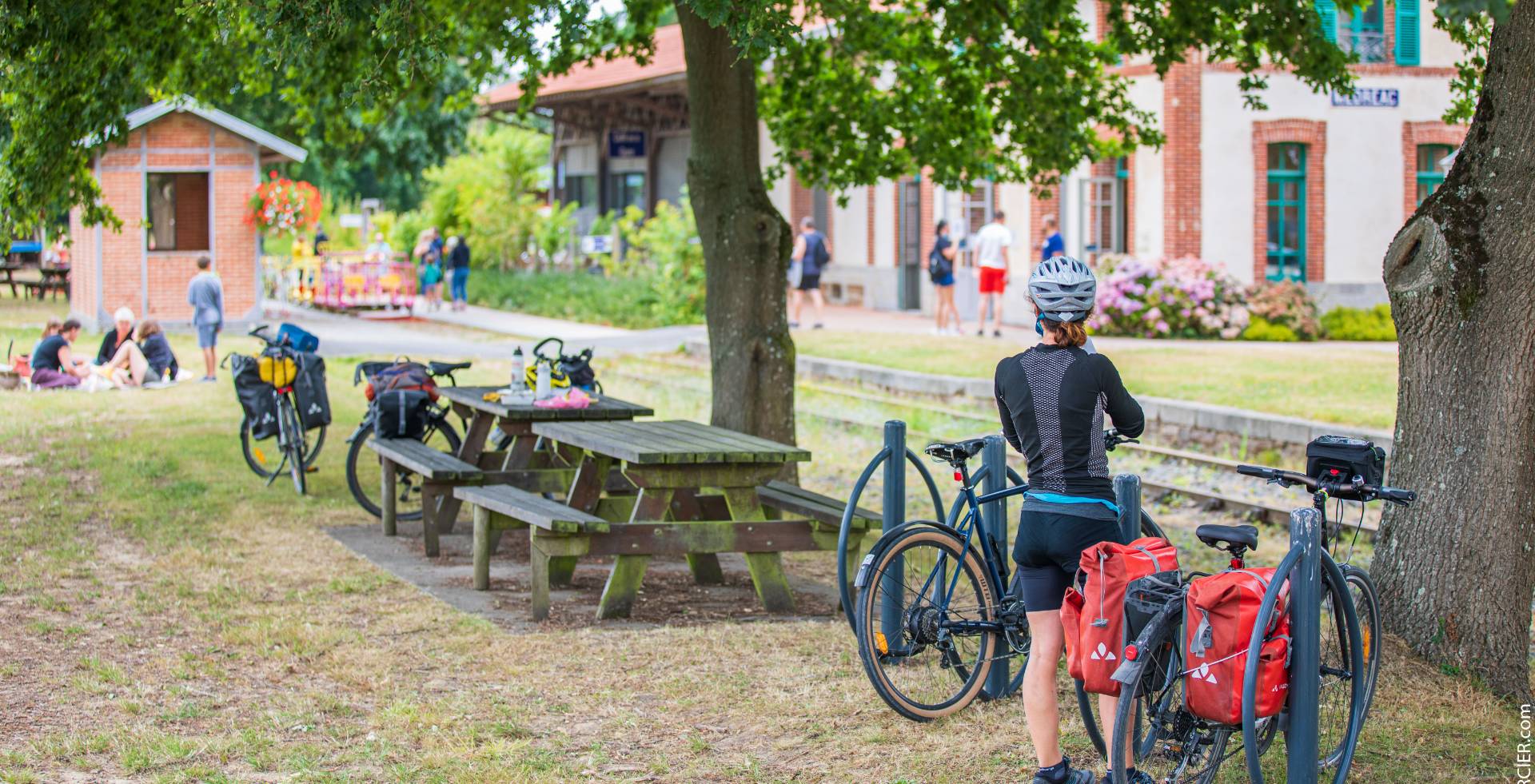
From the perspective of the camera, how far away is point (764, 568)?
8188 mm

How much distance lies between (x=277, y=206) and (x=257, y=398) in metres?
16.5

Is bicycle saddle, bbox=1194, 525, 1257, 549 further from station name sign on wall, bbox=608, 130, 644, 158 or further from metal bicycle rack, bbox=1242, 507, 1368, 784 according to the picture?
station name sign on wall, bbox=608, 130, 644, 158

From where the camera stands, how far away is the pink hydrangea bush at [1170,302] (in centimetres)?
2436

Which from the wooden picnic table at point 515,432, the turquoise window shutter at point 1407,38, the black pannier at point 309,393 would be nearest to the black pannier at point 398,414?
the wooden picnic table at point 515,432

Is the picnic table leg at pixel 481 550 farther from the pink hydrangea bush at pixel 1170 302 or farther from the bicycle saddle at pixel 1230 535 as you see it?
the pink hydrangea bush at pixel 1170 302

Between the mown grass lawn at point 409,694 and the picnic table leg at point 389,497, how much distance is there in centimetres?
41

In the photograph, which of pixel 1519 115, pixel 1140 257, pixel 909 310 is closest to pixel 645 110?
pixel 909 310

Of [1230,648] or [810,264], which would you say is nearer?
[1230,648]

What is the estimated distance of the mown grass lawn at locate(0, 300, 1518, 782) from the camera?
5656 mm

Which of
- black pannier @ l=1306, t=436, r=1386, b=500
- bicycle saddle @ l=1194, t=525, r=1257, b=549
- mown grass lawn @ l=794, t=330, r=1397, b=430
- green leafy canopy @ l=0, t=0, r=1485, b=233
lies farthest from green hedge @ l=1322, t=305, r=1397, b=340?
bicycle saddle @ l=1194, t=525, r=1257, b=549

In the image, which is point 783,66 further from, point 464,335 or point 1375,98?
point 1375,98

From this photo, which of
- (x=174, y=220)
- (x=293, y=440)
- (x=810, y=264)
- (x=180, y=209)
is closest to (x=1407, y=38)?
(x=810, y=264)

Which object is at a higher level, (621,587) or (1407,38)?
(1407,38)

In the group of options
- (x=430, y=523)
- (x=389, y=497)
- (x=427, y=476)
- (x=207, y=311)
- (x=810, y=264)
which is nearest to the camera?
(x=427, y=476)
